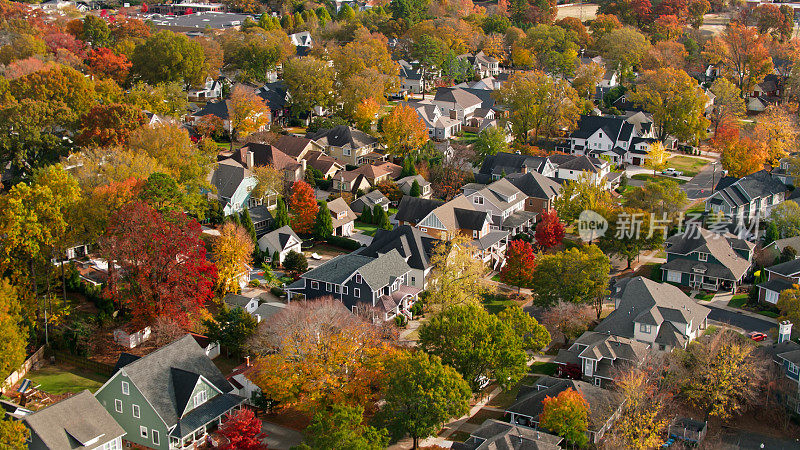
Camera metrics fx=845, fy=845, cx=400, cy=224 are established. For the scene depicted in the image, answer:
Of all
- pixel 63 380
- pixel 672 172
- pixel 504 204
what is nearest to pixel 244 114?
pixel 504 204

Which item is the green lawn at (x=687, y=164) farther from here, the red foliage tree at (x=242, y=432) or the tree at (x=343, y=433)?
the red foliage tree at (x=242, y=432)

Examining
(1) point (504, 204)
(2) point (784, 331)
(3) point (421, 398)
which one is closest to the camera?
(3) point (421, 398)

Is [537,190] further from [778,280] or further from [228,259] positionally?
[228,259]

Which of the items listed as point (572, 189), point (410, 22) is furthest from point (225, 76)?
point (572, 189)

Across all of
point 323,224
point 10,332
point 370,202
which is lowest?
point 370,202

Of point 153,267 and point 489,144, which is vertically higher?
point 153,267

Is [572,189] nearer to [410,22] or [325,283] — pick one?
[325,283]

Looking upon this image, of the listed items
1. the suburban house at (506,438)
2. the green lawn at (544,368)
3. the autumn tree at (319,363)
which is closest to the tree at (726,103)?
the green lawn at (544,368)
